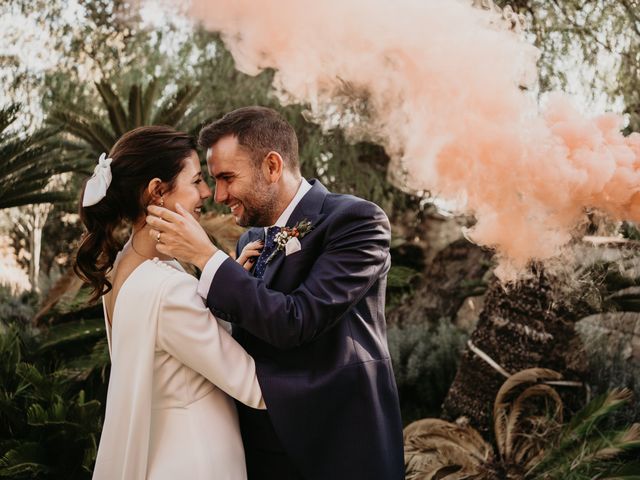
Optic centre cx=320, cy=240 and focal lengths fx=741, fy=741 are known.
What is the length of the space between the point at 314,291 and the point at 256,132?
0.80 m

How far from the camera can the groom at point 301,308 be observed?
275 centimetres

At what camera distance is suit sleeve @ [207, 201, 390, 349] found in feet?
8.80

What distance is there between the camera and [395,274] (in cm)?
969

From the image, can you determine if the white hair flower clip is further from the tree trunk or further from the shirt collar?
the tree trunk

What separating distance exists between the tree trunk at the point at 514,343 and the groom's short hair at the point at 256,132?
3.86 m

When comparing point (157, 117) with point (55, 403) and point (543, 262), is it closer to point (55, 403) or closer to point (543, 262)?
point (55, 403)

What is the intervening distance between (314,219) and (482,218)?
198 cm

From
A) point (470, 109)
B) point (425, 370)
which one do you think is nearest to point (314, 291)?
point (470, 109)

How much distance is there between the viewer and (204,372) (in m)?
2.78

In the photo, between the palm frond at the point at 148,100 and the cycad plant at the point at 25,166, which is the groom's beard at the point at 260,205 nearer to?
the cycad plant at the point at 25,166

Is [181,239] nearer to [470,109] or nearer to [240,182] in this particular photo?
[240,182]

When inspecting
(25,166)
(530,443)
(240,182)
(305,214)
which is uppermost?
(25,166)

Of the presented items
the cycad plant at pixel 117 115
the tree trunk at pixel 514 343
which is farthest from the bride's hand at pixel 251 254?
the cycad plant at pixel 117 115

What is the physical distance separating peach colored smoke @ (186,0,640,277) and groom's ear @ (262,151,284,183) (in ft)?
5.62
